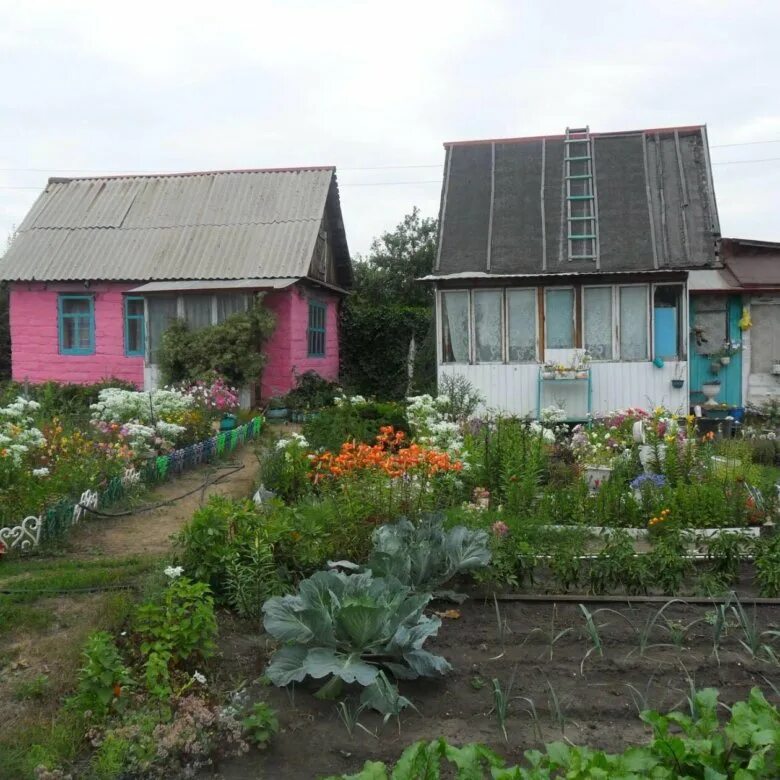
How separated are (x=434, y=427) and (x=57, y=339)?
11.7 metres

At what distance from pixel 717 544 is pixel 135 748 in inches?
147

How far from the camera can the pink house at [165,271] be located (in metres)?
16.7

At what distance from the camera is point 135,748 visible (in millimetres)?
3357

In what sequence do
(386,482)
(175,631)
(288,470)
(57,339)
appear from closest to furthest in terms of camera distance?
(175,631) → (386,482) → (288,470) → (57,339)

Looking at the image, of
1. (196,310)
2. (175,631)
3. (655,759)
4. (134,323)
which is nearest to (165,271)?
(196,310)

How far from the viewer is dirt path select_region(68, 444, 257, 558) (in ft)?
22.2

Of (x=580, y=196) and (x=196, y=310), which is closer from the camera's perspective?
(x=580, y=196)

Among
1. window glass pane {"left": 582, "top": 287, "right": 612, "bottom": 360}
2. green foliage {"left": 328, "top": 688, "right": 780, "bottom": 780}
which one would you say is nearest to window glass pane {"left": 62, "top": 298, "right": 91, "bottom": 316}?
window glass pane {"left": 582, "top": 287, "right": 612, "bottom": 360}

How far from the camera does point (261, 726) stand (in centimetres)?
354

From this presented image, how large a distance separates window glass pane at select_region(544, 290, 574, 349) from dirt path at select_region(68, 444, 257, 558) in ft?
17.8

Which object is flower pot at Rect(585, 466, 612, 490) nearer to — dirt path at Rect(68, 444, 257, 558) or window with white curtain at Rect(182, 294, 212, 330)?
dirt path at Rect(68, 444, 257, 558)

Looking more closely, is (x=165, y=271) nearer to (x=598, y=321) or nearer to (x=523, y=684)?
(x=598, y=321)

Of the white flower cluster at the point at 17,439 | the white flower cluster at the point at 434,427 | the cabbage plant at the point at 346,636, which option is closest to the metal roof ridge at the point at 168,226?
the white flower cluster at the point at 434,427

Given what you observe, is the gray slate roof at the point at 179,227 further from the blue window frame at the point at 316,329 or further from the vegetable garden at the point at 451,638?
the vegetable garden at the point at 451,638
